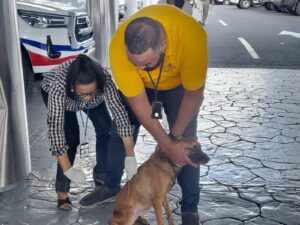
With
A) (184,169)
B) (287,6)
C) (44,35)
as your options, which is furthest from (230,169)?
(287,6)

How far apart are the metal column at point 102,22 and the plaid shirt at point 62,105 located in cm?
560

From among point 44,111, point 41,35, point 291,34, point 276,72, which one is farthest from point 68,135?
point 291,34

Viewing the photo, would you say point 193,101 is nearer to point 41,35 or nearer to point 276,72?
point 41,35

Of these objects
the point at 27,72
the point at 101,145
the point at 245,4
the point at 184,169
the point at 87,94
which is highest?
the point at 87,94

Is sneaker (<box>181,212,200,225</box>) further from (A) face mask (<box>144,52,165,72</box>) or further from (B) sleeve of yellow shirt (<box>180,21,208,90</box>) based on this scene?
(A) face mask (<box>144,52,165,72</box>)

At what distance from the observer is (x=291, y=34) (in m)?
14.3

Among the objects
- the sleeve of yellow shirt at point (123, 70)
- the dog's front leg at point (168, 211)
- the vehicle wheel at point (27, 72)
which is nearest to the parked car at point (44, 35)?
the vehicle wheel at point (27, 72)

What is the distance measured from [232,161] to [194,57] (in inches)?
82.0

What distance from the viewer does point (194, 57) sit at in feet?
8.30

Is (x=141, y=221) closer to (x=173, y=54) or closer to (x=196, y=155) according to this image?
(x=196, y=155)

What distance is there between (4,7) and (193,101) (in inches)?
70.1

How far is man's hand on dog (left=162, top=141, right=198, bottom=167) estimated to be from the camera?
2.77 metres

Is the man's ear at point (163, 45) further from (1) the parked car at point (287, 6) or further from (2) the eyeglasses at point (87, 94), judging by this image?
(1) the parked car at point (287, 6)

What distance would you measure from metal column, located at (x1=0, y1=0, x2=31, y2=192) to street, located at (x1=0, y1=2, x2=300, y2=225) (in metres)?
0.20
